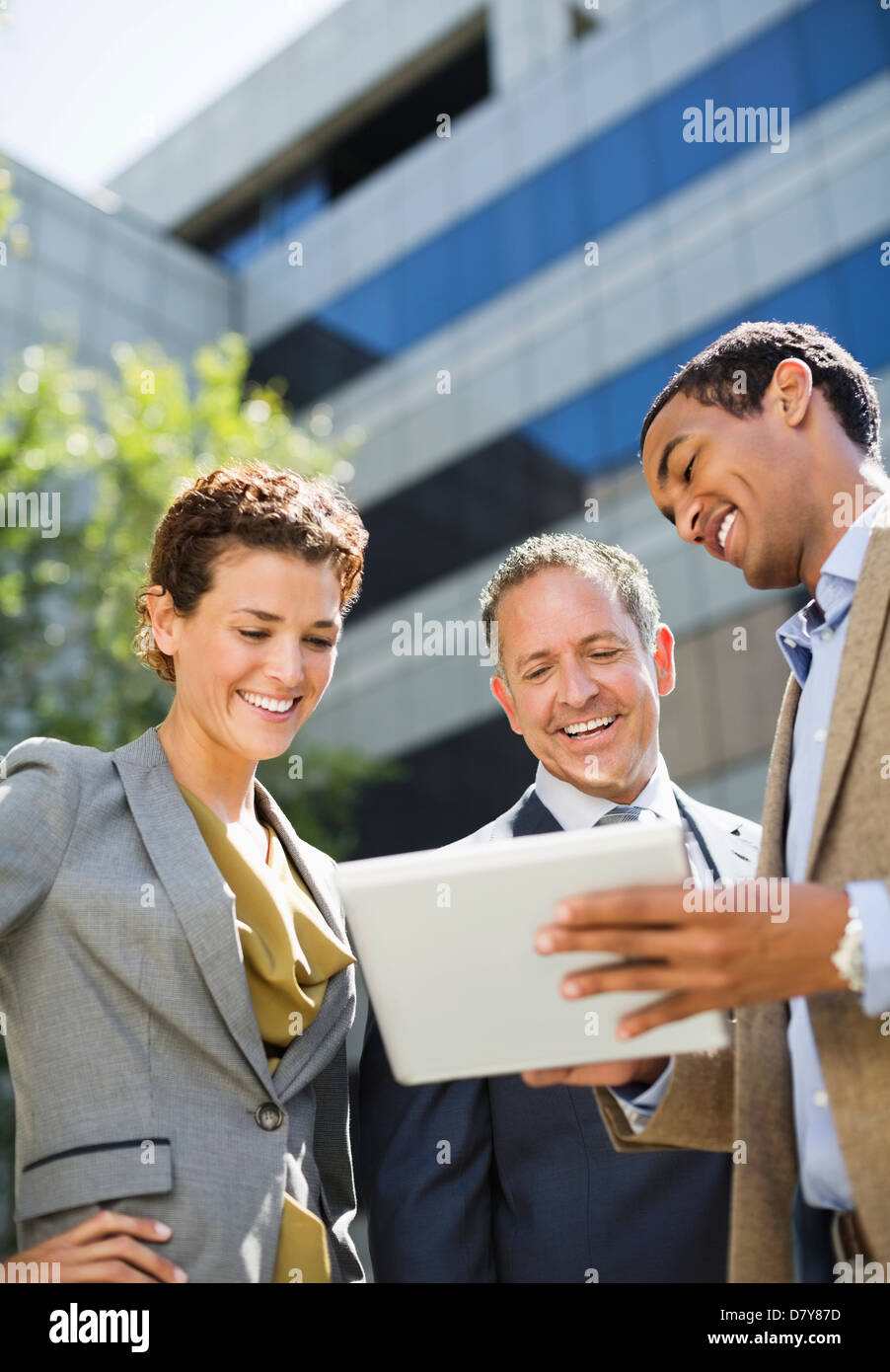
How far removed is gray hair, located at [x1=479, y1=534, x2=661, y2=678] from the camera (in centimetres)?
358

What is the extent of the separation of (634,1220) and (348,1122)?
688 mm

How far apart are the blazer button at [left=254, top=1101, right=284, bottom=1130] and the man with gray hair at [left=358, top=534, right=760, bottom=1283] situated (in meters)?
0.59

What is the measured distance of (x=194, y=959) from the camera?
8.55ft

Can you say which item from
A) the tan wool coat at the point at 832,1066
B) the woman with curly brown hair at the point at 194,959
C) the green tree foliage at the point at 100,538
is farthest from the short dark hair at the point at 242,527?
the green tree foliage at the point at 100,538

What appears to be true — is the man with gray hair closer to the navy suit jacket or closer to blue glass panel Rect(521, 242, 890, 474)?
the navy suit jacket

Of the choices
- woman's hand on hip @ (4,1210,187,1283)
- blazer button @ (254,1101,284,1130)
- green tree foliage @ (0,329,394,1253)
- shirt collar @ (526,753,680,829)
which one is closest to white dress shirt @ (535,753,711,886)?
shirt collar @ (526,753,680,829)

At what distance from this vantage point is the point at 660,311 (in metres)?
16.8

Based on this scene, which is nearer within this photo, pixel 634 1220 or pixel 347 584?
pixel 634 1220

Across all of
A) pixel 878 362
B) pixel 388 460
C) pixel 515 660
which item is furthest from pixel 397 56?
pixel 515 660

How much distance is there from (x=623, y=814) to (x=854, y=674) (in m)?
1.09

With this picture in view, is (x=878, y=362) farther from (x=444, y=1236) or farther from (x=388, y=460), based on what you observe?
(x=444, y=1236)

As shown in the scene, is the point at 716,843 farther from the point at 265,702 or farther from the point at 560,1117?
the point at 265,702

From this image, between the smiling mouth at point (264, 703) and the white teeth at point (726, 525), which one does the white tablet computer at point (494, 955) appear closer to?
the smiling mouth at point (264, 703)

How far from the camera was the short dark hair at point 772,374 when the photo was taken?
9.55ft
